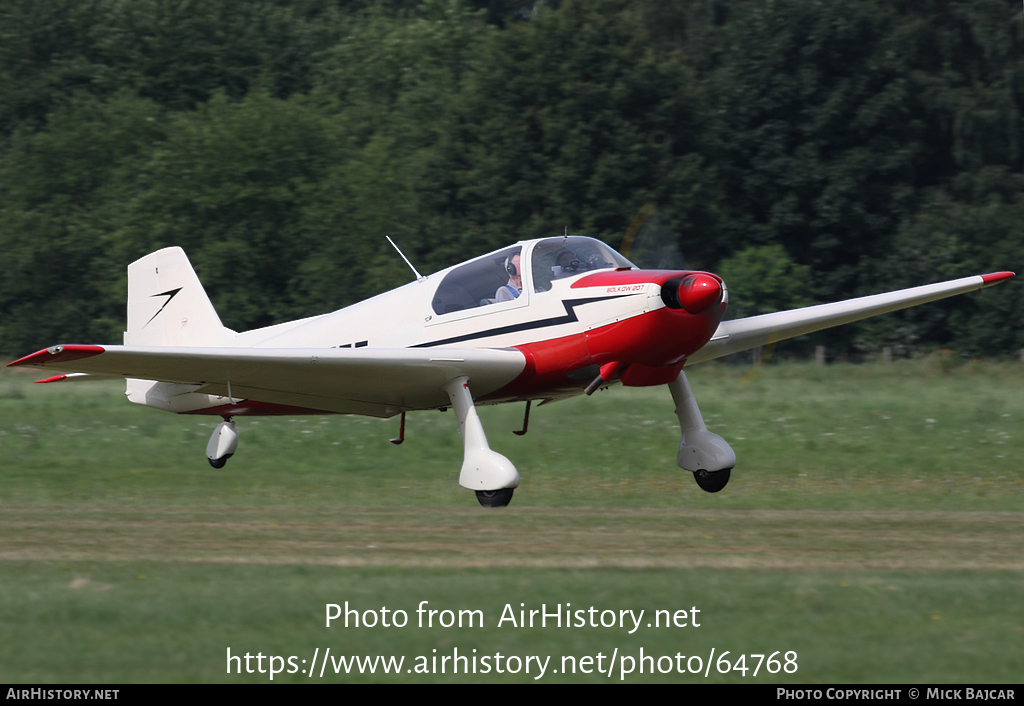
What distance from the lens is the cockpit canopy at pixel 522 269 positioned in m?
12.3

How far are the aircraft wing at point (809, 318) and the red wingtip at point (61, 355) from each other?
6518 mm

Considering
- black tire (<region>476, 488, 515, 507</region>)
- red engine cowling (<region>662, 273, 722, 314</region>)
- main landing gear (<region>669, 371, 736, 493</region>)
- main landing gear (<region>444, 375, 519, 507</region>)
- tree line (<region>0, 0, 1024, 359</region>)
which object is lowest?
tree line (<region>0, 0, 1024, 359</region>)

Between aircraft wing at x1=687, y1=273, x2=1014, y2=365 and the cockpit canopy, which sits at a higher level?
the cockpit canopy

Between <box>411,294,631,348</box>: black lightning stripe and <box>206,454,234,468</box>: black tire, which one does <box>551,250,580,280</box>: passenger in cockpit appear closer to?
<box>411,294,631,348</box>: black lightning stripe

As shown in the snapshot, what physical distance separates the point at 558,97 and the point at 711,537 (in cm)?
3243

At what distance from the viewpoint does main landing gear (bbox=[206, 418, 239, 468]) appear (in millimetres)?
15836

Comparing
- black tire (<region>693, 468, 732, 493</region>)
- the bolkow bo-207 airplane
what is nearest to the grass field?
black tire (<region>693, 468, 732, 493</region>)

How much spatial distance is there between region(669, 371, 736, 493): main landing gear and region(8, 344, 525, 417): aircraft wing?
7.22 feet

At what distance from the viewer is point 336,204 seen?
42.8 m

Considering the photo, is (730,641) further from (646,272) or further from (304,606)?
(646,272)

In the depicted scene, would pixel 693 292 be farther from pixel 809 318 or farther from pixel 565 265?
pixel 809 318

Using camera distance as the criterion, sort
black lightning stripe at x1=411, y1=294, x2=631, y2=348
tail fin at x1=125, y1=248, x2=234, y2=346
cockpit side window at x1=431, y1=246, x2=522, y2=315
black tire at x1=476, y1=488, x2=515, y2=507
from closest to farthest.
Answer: black tire at x1=476, y1=488, x2=515, y2=507 < black lightning stripe at x1=411, y1=294, x2=631, y2=348 < cockpit side window at x1=431, y1=246, x2=522, y2=315 < tail fin at x1=125, y1=248, x2=234, y2=346

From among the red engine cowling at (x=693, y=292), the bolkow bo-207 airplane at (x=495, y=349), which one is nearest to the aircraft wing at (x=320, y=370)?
the bolkow bo-207 airplane at (x=495, y=349)

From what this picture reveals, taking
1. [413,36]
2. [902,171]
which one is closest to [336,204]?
[413,36]
